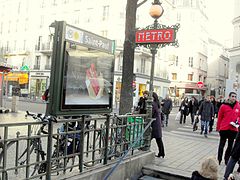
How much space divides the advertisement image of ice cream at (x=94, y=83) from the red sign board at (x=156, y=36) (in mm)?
2432

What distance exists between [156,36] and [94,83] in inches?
107

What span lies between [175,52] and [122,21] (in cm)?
1815

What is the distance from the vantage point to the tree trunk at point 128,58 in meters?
7.23

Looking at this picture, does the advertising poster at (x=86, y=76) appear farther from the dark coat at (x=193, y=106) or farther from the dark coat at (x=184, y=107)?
the dark coat at (x=184, y=107)

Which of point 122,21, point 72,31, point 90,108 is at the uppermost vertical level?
point 122,21

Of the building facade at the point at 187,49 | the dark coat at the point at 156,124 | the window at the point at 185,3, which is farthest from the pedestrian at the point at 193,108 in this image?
the window at the point at 185,3

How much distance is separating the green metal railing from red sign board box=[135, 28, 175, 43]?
175 cm

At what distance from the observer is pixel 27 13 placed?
4700cm

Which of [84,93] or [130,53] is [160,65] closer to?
[130,53]

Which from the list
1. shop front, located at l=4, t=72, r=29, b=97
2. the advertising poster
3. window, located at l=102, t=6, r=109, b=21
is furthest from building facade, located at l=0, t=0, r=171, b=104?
the advertising poster

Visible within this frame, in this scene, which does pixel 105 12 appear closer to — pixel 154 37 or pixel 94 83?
pixel 154 37

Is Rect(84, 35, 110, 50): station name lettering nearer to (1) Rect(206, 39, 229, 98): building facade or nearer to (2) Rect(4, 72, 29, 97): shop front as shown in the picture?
(2) Rect(4, 72, 29, 97): shop front

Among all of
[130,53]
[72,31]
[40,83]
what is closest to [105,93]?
[72,31]

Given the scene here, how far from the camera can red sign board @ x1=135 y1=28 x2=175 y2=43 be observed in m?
6.57
